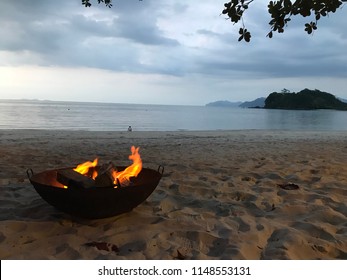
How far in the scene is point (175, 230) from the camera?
3.84 metres

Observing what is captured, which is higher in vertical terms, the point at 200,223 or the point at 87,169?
the point at 87,169

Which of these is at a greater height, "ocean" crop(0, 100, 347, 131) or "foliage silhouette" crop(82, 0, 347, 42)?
"foliage silhouette" crop(82, 0, 347, 42)

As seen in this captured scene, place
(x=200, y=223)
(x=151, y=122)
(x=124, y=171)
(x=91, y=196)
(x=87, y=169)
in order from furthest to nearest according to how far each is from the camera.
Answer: (x=151, y=122) < (x=87, y=169) < (x=124, y=171) < (x=200, y=223) < (x=91, y=196)

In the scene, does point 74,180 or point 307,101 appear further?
point 307,101

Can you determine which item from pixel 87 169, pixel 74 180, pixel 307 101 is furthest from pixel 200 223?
pixel 307 101

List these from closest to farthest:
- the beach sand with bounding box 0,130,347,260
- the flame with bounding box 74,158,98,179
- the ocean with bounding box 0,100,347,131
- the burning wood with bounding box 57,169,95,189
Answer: the beach sand with bounding box 0,130,347,260 < the burning wood with bounding box 57,169,95,189 < the flame with bounding box 74,158,98,179 < the ocean with bounding box 0,100,347,131

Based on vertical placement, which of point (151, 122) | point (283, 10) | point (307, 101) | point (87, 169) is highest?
point (307, 101)

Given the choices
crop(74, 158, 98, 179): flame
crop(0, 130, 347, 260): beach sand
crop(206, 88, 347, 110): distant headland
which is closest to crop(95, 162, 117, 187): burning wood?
crop(0, 130, 347, 260): beach sand

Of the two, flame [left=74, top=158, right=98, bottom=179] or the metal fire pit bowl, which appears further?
flame [left=74, top=158, right=98, bottom=179]

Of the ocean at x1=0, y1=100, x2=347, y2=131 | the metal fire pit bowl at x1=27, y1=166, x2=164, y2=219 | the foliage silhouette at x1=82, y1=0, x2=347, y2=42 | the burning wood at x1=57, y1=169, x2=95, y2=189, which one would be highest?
the foliage silhouette at x1=82, y1=0, x2=347, y2=42

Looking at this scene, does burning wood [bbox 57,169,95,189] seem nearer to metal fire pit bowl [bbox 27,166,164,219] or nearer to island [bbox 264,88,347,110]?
metal fire pit bowl [bbox 27,166,164,219]

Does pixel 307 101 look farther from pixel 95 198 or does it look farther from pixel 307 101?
pixel 95 198
